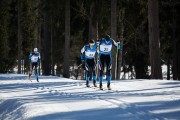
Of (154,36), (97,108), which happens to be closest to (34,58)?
(154,36)

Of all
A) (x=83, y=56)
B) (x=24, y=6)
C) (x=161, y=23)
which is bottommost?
(x=83, y=56)

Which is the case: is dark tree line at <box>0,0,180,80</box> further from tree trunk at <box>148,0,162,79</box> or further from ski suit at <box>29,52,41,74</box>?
ski suit at <box>29,52,41,74</box>

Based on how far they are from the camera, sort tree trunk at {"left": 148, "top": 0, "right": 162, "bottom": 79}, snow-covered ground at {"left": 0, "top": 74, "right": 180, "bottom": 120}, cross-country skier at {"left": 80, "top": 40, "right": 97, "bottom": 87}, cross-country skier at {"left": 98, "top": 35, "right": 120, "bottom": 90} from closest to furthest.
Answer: snow-covered ground at {"left": 0, "top": 74, "right": 180, "bottom": 120} → cross-country skier at {"left": 98, "top": 35, "right": 120, "bottom": 90} → cross-country skier at {"left": 80, "top": 40, "right": 97, "bottom": 87} → tree trunk at {"left": 148, "top": 0, "right": 162, "bottom": 79}

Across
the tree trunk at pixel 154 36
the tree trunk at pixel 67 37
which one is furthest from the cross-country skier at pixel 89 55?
the tree trunk at pixel 67 37

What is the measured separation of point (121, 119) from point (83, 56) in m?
8.71

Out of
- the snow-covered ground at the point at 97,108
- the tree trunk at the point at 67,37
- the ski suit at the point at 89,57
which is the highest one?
the tree trunk at the point at 67,37

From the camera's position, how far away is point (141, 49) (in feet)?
105

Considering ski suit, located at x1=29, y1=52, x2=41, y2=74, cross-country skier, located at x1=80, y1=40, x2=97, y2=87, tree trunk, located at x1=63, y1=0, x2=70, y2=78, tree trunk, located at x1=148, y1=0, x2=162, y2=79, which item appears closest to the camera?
cross-country skier, located at x1=80, y1=40, x2=97, y2=87

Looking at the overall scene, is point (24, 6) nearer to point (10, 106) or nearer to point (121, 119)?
point (10, 106)

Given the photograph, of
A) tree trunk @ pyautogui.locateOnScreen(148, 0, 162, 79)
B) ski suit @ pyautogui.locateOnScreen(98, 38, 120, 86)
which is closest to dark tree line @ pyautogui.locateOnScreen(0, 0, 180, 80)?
tree trunk @ pyautogui.locateOnScreen(148, 0, 162, 79)

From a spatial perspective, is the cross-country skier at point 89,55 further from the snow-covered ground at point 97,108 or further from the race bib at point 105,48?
the snow-covered ground at point 97,108

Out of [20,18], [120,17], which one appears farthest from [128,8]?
[20,18]

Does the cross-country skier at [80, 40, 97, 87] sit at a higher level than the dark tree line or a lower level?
lower

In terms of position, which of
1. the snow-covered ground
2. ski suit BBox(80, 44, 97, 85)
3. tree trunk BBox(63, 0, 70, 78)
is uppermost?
tree trunk BBox(63, 0, 70, 78)
